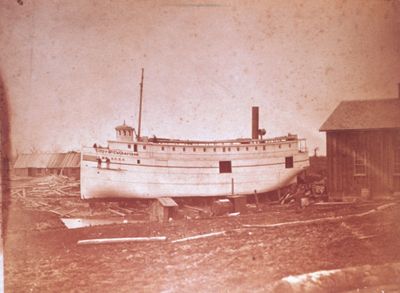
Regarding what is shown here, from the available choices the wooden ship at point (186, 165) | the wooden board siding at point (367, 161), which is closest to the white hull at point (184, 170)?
the wooden ship at point (186, 165)

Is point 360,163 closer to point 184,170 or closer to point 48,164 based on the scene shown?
point 184,170

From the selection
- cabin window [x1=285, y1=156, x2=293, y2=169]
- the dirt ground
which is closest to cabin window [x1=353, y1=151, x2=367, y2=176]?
the dirt ground

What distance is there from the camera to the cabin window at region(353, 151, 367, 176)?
457 centimetres

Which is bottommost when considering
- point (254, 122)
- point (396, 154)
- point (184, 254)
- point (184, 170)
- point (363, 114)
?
point (184, 254)

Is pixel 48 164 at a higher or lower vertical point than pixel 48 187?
higher

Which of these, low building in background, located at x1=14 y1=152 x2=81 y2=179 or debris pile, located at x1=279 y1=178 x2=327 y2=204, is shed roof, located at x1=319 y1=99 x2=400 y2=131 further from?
low building in background, located at x1=14 y1=152 x2=81 y2=179

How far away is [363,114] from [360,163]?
610 millimetres

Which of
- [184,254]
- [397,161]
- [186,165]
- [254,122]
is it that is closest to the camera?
[184,254]

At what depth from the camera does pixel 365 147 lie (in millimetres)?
4609

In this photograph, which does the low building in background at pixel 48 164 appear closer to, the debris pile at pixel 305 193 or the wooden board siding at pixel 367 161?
the debris pile at pixel 305 193

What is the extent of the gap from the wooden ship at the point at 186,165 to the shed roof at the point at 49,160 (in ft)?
0.37

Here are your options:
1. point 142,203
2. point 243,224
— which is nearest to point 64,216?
point 142,203

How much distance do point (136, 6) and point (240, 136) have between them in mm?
1868

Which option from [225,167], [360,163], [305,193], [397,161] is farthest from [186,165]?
[397,161]
